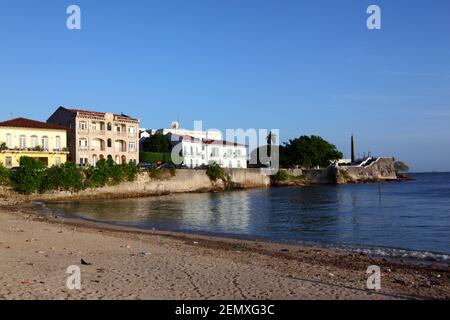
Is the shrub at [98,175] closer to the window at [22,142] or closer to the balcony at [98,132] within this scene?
the window at [22,142]

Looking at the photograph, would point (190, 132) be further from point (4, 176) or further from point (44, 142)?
point (4, 176)

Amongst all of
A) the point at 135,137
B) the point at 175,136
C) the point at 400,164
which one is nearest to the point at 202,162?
the point at 175,136

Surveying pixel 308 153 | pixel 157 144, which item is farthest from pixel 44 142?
pixel 308 153

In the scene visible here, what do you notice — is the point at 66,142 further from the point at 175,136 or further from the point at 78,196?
the point at 175,136

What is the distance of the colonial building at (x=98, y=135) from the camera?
3007 inches

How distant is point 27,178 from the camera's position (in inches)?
2199

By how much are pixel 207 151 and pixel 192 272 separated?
90483 mm

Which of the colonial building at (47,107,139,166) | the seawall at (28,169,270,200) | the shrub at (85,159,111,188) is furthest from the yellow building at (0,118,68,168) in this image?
the seawall at (28,169,270,200)

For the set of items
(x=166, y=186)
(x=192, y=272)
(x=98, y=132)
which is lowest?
(x=192, y=272)

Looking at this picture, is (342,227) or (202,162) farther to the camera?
(202,162)

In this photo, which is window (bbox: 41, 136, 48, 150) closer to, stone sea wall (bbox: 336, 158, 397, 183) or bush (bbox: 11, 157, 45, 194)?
bush (bbox: 11, 157, 45, 194)
